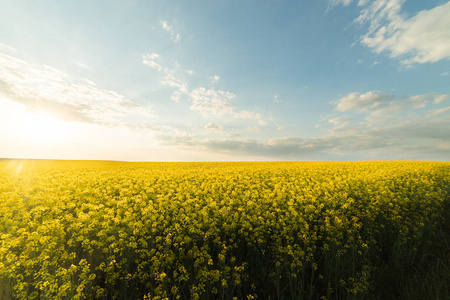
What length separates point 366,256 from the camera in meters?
8.46

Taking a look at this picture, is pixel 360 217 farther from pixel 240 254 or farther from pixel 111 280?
pixel 111 280

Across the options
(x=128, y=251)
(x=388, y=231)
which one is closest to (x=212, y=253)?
(x=128, y=251)

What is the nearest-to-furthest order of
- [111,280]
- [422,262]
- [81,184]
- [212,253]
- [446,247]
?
[111,280] < [212,253] < [422,262] < [446,247] < [81,184]

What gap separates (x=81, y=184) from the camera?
53.1ft

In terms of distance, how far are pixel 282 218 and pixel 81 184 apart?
14.8m

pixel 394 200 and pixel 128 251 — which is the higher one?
pixel 394 200

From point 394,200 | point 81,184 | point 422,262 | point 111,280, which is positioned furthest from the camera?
point 81,184

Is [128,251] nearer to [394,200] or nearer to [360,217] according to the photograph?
[360,217]

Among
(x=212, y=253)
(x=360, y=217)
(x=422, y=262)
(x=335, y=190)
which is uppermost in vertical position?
(x=335, y=190)

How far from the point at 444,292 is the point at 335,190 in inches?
324

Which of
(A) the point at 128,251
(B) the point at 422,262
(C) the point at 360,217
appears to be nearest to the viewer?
(A) the point at 128,251

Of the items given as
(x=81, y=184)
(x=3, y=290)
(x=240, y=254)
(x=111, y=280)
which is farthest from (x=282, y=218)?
(x=81, y=184)

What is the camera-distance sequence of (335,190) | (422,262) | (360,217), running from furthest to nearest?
(335,190), (360,217), (422,262)

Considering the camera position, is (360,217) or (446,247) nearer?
(446,247)
